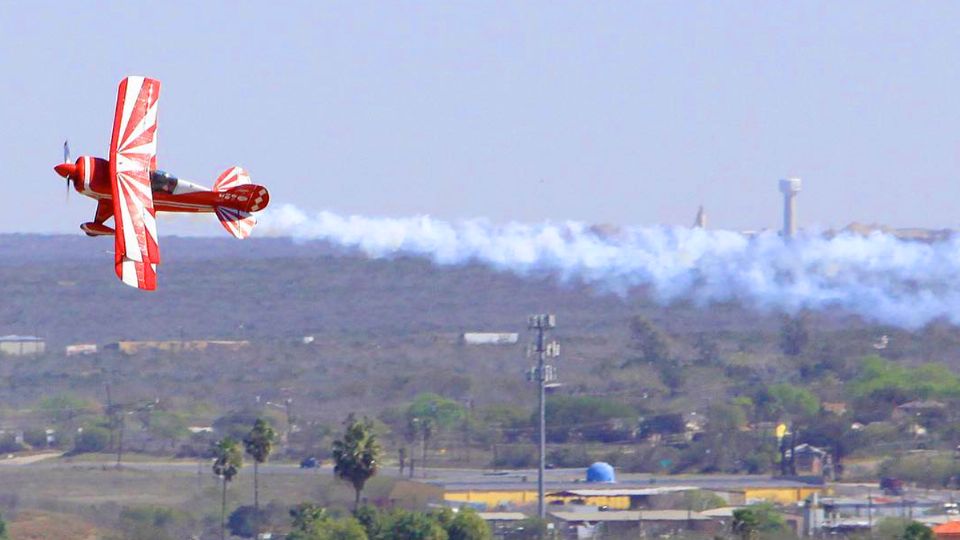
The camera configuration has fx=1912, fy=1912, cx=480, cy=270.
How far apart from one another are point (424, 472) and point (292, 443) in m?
18.0

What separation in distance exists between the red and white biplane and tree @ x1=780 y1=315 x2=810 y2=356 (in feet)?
440

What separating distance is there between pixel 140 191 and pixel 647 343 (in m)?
144

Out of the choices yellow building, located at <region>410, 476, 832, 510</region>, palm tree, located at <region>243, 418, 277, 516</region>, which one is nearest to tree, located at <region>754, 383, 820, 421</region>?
yellow building, located at <region>410, 476, 832, 510</region>

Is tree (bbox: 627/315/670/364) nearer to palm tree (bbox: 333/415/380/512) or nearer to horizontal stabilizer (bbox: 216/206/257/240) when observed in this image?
palm tree (bbox: 333/415/380/512)

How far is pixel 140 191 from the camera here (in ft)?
113

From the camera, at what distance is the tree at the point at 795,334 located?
553 ft

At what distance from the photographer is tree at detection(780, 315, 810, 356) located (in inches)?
6634

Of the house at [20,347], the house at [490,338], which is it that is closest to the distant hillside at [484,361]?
the house at [490,338]

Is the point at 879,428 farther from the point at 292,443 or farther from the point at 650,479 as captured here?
the point at 292,443

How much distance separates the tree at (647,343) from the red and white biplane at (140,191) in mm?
138798

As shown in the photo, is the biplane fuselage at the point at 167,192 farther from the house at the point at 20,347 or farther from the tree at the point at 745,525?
the house at the point at 20,347

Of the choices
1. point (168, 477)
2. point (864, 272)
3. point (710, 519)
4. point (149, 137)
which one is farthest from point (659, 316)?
point (149, 137)

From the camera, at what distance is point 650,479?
11881 cm

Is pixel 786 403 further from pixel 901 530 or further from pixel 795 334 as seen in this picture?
pixel 901 530
